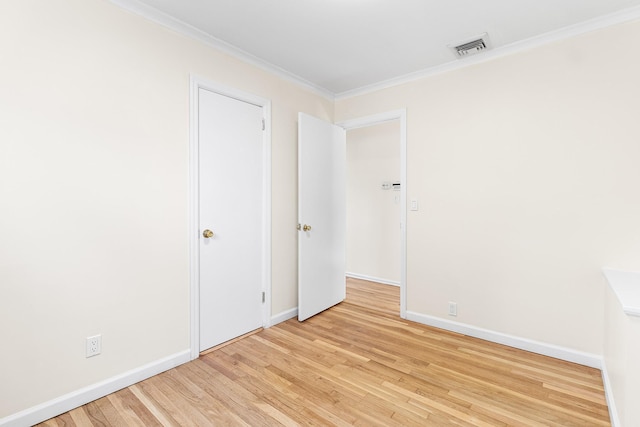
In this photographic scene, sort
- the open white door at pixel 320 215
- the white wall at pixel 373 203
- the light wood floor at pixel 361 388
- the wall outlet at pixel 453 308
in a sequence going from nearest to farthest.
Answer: the light wood floor at pixel 361 388
the wall outlet at pixel 453 308
the open white door at pixel 320 215
the white wall at pixel 373 203

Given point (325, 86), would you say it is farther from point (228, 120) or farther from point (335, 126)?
point (228, 120)

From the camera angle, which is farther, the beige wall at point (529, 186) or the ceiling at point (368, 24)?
the beige wall at point (529, 186)

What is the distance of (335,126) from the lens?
354 cm

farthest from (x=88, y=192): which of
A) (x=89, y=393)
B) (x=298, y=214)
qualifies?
(x=298, y=214)

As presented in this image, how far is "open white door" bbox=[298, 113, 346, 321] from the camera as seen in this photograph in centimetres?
311

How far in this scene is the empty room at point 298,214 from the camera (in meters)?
1.69

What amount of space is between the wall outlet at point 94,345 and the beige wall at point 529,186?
2586 mm

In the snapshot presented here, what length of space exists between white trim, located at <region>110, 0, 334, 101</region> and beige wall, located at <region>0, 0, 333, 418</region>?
0.16ft

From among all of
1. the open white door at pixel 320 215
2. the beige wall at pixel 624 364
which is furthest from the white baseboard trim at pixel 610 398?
the open white door at pixel 320 215

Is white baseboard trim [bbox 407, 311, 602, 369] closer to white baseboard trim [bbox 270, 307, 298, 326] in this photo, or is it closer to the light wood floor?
the light wood floor

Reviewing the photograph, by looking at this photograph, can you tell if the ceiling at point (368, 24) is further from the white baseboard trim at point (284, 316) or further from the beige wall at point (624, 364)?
the white baseboard trim at point (284, 316)

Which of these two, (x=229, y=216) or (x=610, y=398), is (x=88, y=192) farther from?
(x=610, y=398)

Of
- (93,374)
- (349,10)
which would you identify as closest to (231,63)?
(349,10)

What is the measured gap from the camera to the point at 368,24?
7.32 feet
